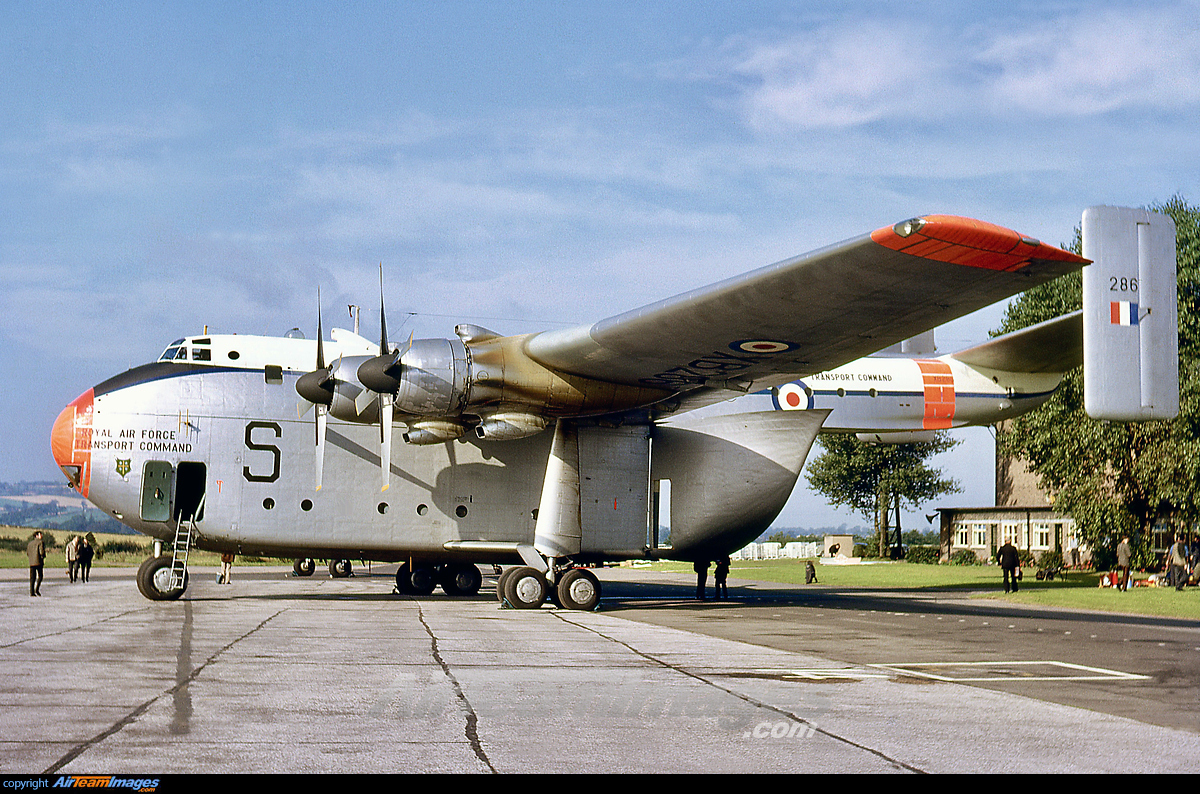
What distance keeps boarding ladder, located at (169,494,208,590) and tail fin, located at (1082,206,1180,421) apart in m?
16.5

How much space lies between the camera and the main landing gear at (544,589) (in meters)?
18.8

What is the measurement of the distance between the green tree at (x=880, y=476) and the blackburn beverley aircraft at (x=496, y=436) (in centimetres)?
4370

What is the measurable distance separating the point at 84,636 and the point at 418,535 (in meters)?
8.72

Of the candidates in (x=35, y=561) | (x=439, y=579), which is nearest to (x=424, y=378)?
(x=439, y=579)

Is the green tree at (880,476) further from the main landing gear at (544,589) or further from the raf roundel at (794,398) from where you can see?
the main landing gear at (544,589)

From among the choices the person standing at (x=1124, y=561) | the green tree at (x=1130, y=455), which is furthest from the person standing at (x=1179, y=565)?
the green tree at (x=1130, y=455)

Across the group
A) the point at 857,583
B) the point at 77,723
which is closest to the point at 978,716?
the point at 77,723

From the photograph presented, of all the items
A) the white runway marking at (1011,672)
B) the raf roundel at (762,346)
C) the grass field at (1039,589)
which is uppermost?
the raf roundel at (762,346)

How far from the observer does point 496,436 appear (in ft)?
61.7

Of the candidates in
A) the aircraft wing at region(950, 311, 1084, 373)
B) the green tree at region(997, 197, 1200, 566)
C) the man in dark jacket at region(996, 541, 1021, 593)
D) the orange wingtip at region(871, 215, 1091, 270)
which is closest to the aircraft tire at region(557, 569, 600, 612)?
the orange wingtip at region(871, 215, 1091, 270)

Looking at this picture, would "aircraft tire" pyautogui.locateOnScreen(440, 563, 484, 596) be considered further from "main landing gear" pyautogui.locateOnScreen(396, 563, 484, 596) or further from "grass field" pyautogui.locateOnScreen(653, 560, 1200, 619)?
"grass field" pyautogui.locateOnScreen(653, 560, 1200, 619)

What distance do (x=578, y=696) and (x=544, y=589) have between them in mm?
11175
